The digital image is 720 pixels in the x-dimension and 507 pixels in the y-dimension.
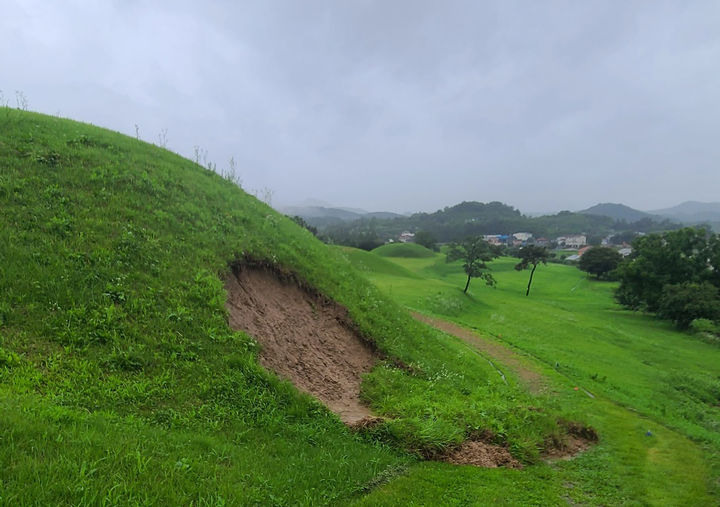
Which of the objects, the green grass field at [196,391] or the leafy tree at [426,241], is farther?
the leafy tree at [426,241]

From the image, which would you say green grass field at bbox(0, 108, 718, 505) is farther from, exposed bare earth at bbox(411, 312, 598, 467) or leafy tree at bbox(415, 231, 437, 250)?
leafy tree at bbox(415, 231, 437, 250)

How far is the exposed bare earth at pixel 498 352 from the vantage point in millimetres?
16486

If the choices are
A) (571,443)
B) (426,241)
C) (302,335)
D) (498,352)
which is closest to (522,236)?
(426,241)

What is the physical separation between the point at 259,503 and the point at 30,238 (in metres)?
7.68

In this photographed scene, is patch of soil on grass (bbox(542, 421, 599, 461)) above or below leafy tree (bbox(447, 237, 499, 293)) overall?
below

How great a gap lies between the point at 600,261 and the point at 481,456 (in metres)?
82.3

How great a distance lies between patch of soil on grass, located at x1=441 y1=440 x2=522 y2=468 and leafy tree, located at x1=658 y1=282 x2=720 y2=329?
43032 millimetres

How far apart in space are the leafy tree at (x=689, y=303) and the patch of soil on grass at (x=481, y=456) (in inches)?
1694

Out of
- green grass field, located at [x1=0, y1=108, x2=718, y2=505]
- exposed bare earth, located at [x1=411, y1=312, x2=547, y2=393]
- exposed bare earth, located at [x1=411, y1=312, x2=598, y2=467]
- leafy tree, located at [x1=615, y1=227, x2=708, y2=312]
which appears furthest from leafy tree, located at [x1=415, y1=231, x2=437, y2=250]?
green grass field, located at [x1=0, y1=108, x2=718, y2=505]

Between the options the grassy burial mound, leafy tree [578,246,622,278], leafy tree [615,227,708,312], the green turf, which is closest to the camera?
the grassy burial mound

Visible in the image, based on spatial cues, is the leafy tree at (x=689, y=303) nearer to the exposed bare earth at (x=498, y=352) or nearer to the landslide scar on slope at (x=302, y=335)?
the exposed bare earth at (x=498, y=352)

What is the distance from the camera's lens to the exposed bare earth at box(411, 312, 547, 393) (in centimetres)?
1649

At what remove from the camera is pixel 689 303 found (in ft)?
130

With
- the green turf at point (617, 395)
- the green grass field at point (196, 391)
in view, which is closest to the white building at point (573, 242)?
the green turf at point (617, 395)
